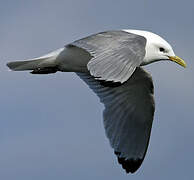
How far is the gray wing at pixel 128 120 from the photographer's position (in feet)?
31.6

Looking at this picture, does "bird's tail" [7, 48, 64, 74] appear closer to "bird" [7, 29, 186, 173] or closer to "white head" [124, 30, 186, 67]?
"bird" [7, 29, 186, 173]

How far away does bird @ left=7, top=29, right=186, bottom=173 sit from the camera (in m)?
6.96

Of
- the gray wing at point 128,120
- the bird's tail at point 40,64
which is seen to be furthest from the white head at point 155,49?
the bird's tail at point 40,64

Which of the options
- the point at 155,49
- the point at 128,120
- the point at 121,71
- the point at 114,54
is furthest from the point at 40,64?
the point at 121,71

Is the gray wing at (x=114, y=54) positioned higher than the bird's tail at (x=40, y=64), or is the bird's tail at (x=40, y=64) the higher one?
the gray wing at (x=114, y=54)

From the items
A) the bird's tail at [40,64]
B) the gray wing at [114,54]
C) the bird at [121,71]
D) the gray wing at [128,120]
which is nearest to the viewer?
the gray wing at [114,54]

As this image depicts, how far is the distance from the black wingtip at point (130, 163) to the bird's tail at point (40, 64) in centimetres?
160

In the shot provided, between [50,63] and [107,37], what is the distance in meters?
1.00

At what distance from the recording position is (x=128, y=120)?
9.77 meters

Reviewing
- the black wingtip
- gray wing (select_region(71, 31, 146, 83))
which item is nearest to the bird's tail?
gray wing (select_region(71, 31, 146, 83))

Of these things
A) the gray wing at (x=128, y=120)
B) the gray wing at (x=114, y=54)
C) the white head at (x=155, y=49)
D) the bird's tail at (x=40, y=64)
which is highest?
the gray wing at (x=114, y=54)

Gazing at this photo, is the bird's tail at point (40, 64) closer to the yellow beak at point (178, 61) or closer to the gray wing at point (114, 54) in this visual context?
the gray wing at point (114, 54)

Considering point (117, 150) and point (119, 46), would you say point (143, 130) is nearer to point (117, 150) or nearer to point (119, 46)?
point (117, 150)

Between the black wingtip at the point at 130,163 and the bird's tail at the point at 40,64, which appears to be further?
the black wingtip at the point at 130,163
